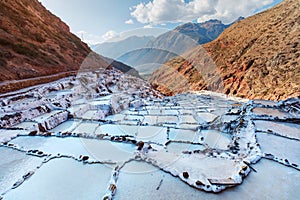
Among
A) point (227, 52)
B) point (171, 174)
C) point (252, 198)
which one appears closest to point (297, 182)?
point (252, 198)

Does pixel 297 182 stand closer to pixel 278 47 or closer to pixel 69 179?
pixel 69 179

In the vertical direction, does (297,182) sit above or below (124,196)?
above

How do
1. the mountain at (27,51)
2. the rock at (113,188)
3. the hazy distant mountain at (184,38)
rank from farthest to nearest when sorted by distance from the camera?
the hazy distant mountain at (184,38) < the mountain at (27,51) < the rock at (113,188)

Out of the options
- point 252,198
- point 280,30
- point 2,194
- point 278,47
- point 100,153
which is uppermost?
point 280,30

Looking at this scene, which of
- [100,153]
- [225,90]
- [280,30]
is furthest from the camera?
[225,90]

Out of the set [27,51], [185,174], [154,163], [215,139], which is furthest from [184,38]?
[185,174]

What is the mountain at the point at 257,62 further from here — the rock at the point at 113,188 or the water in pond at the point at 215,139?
the rock at the point at 113,188

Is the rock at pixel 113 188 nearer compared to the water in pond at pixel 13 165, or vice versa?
the rock at pixel 113 188

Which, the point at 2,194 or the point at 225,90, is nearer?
the point at 2,194

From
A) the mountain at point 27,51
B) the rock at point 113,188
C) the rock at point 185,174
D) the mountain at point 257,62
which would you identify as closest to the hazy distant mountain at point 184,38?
the mountain at point 257,62
